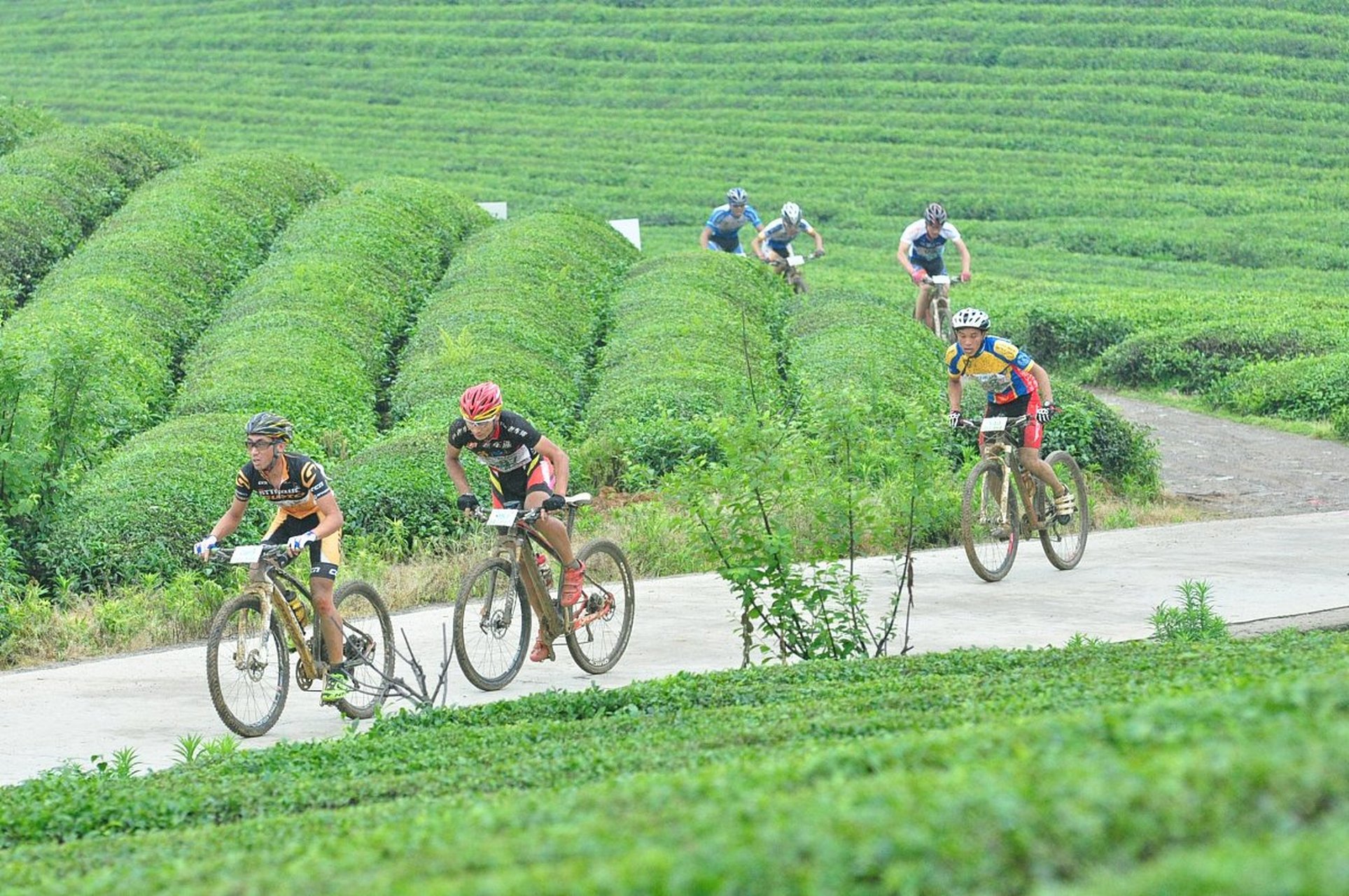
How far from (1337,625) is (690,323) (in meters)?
14.5

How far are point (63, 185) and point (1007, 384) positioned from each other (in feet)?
75.7

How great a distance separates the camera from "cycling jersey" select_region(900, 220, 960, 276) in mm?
23734

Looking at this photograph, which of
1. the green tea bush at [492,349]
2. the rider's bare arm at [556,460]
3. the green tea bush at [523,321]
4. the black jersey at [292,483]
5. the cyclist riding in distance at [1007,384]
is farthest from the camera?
the green tea bush at [523,321]

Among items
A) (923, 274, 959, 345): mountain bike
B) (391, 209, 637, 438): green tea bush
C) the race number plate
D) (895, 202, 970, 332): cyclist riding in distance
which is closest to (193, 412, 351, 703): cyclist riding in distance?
the race number plate

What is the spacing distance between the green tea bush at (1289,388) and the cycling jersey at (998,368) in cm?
1244

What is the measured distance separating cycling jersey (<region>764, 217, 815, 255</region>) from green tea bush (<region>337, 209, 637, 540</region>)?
9.30ft

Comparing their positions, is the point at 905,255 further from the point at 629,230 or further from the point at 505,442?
the point at 629,230

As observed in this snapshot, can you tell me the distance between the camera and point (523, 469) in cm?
1159

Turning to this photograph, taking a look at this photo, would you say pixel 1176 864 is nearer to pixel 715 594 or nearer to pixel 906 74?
pixel 715 594

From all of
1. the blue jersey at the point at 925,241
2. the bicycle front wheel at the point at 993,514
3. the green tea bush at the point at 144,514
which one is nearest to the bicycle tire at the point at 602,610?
the bicycle front wheel at the point at 993,514

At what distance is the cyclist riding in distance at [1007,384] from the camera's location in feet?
46.9

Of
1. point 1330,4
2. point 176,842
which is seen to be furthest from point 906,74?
point 176,842

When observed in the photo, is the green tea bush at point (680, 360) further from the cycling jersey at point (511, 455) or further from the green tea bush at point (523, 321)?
the cycling jersey at point (511, 455)

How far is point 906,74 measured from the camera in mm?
61812
